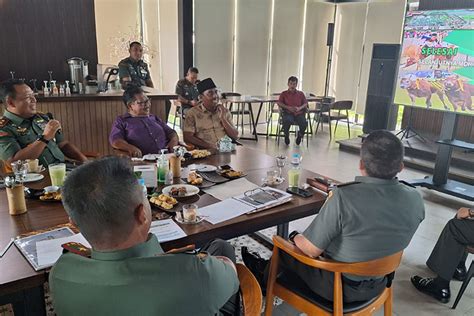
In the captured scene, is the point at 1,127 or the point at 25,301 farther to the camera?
the point at 1,127

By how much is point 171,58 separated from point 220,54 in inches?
45.8

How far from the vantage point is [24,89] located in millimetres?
2500

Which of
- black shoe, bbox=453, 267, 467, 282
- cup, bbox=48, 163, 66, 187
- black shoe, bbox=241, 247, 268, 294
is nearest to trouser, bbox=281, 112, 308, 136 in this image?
black shoe, bbox=453, 267, 467, 282

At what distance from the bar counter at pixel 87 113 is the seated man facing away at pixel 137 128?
3.59 feet

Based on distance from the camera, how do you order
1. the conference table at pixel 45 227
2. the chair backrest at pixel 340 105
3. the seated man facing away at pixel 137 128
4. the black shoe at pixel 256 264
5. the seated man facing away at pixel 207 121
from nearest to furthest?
the conference table at pixel 45 227, the black shoe at pixel 256 264, the seated man facing away at pixel 137 128, the seated man facing away at pixel 207 121, the chair backrest at pixel 340 105

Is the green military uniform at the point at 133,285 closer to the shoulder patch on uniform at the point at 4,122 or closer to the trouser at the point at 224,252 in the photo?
the trouser at the point at 224,252

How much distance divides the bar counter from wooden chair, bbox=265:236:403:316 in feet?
9.98

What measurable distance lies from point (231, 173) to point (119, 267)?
4.59ft

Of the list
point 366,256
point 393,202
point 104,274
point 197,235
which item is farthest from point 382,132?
point 104,274

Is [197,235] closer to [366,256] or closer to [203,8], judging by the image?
[366,256]

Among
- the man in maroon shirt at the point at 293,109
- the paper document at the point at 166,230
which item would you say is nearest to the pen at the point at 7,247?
the paper document at the point at 166,230

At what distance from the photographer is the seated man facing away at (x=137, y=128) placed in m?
3.07

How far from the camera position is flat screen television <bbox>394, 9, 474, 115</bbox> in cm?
382

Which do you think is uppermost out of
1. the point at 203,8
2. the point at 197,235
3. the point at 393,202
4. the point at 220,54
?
the point at 203,8
